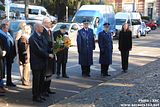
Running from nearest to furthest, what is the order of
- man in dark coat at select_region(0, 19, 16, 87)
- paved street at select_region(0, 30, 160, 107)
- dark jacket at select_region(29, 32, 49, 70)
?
dark jacket at select_region(29, 32, 49, 70), paved street at select_region(0, 30, 160, 107), man in dark coat at select_region(0, 19, 16, 87)

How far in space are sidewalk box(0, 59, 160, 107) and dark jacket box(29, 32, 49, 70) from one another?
87 centimetres

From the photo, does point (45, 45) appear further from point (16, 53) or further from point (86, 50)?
point (86, 50)

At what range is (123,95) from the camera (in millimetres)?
9820

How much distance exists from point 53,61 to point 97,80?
3198mm

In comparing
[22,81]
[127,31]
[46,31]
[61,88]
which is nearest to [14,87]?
[22,81]

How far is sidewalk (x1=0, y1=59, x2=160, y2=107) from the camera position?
908 centimetres

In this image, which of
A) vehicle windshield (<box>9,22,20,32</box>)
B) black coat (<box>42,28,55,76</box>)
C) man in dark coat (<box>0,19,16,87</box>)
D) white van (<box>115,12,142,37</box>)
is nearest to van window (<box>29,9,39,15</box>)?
white van (<box>115,12,142,37</box>)

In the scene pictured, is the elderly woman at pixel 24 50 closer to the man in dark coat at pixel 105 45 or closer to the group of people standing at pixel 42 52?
the group of people standing at pixel 42 52

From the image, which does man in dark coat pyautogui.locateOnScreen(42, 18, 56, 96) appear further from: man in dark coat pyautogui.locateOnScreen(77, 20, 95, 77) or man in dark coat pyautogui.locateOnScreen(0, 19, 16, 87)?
man in dark coat pyautogui.locateOnScreen(77, 20, 95, 77)

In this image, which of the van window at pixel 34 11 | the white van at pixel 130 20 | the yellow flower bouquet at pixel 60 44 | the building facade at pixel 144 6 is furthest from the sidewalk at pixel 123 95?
the building facade at pixel 144 6

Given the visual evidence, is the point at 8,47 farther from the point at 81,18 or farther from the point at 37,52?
the point at 81,18

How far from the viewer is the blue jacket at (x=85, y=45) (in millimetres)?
14719

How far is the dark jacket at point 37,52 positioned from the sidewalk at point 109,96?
0.87m

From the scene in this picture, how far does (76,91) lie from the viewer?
12062 mm
